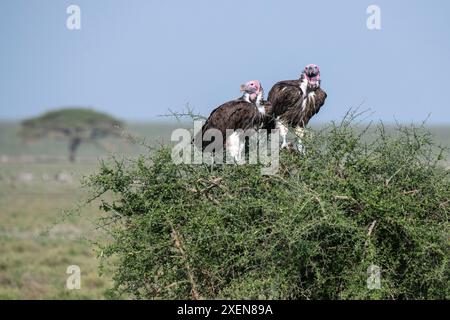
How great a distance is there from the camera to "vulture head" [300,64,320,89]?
32.4ft

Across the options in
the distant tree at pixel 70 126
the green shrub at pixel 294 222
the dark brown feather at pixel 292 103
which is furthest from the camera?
the distant tree at pixel 70 126

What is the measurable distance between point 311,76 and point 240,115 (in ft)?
3.41

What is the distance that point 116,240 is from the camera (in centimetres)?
787

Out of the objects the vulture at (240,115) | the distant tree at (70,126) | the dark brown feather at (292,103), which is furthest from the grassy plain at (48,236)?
the distant tree at (70,126)

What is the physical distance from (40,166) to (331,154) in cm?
6513

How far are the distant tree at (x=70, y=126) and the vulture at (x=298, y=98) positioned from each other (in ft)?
210

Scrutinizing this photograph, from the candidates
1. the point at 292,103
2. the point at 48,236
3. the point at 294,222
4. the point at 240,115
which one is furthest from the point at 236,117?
the point at 48,236

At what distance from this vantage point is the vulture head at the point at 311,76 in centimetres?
988

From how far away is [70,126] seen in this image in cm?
7450

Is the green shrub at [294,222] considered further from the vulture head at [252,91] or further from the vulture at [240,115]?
the vulture head at [252,91]

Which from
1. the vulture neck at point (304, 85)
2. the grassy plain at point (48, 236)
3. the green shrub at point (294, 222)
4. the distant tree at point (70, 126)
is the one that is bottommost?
the grassy plain at point (48, 236)

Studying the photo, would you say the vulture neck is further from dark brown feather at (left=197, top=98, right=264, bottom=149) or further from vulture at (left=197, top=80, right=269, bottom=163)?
dark brown feather at (left=197, top=98, right=264, bottom=149)

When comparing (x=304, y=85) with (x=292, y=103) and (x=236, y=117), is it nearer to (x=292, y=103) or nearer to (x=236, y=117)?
(x=292, y=103)
